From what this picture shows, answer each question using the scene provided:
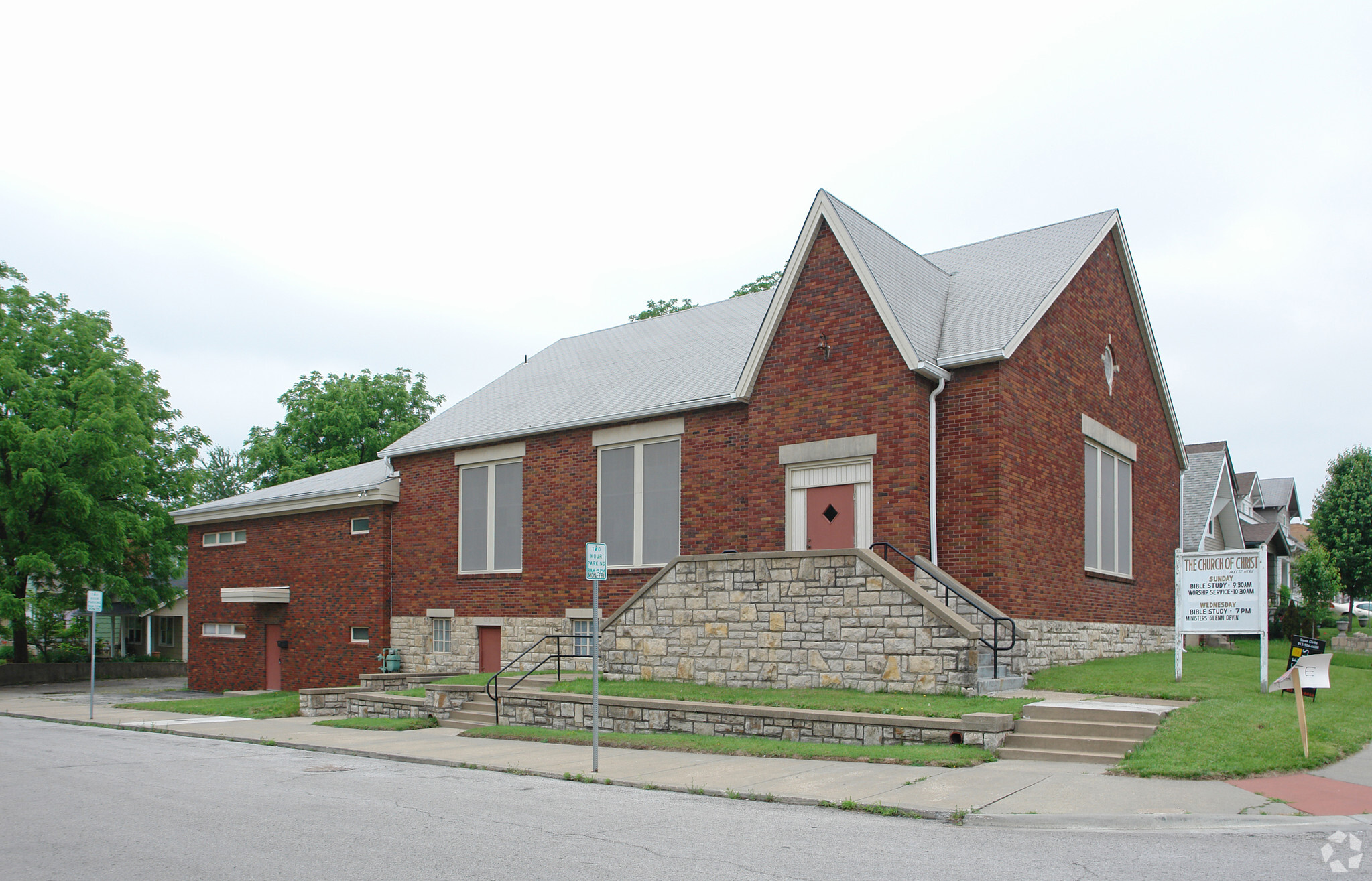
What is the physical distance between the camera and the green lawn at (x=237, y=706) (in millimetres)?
22781

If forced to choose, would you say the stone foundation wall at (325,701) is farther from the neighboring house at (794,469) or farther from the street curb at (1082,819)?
the street curb at (1082,819)

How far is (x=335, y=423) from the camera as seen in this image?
165 feet

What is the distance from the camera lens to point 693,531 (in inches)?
835

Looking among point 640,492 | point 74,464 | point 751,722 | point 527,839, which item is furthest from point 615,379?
point 74,464

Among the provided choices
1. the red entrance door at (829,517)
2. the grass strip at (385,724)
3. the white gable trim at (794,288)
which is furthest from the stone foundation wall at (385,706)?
the white gable trim at (794,288)

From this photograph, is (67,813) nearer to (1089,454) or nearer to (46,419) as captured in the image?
(1089,454)

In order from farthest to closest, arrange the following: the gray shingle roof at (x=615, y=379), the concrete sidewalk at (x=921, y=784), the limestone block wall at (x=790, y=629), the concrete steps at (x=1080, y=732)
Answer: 1. the gray shingle roof at (x=615, y=379)
2. the limestone block wall at (x=790, y=629)
3. the concrete steps at (x=1080, y=732)
4. the concrete sidewalk at (x=921, y=784)

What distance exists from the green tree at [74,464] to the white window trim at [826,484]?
86.3 feet

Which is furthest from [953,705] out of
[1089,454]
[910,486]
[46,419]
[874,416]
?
[46,419]

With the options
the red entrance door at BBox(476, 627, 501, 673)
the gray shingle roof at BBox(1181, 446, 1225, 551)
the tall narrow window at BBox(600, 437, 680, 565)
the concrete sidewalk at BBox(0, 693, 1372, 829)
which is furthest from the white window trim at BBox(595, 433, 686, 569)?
the gray shingle roof at BBox(1181, 446, 1225, 551)

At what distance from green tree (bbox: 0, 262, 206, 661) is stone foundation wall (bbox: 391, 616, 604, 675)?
14848mm

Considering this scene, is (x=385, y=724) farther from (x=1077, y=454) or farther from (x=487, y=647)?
(x=1077, y=454)

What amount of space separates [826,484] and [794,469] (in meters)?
0.75

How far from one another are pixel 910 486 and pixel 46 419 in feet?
99.9
